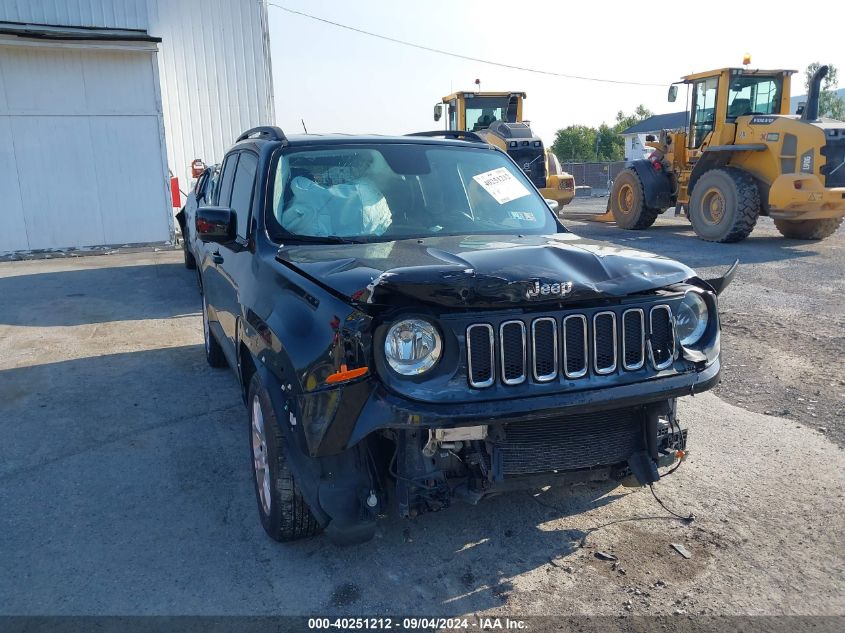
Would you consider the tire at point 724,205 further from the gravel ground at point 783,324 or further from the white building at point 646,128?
the white building at point 646,128

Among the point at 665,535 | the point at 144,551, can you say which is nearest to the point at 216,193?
the point at 144,551

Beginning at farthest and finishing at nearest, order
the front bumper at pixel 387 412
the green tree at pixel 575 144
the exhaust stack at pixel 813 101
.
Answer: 1. the green tree at pixel 575 144
2. the exhaust stack at pixel 813 101
3. the front bumper at pixel 387 412

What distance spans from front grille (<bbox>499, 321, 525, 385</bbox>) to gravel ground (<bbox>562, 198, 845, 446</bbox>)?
273 centimetres

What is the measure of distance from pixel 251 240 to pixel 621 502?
7.78 ft

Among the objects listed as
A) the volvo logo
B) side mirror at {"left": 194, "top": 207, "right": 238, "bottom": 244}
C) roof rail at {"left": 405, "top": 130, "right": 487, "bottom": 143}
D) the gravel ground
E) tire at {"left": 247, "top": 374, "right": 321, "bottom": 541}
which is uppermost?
roof rail at {"left": 405, "top": 130, "right": 487, "bottom": 143}

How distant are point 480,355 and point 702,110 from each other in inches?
515

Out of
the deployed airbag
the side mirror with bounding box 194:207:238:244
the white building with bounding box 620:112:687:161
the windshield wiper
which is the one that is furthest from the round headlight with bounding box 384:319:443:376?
the white building with bounding box 620:112:687:161

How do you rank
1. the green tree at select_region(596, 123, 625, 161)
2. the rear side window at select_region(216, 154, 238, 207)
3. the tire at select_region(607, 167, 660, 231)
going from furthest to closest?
the green tree at select_region(596, 123, 625, 161)
the tire at select_region(607, 167, 660, 231)
the rear side window at select_region(216, 154, 238, 207)

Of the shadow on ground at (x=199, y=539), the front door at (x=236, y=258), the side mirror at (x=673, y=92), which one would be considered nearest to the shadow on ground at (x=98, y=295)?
the shadow on ground at (x=199, y=539)

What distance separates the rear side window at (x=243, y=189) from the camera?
3863mm

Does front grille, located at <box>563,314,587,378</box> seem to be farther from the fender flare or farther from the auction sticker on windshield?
the fender flare

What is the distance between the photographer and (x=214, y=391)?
5.26 metres

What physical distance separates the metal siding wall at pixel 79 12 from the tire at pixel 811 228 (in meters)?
13.0

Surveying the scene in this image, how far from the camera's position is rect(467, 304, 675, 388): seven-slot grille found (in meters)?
2.54
